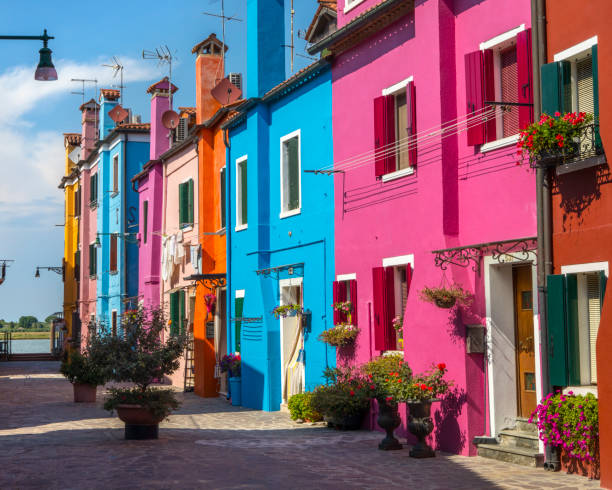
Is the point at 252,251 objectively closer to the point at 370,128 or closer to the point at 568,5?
the point at 370,128

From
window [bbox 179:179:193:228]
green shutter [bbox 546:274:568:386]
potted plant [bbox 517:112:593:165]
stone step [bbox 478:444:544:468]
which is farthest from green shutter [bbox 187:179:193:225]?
green shutter [bbox 546:274:568:386]

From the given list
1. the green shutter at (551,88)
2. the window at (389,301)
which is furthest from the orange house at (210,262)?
the green shutter at (551,88)

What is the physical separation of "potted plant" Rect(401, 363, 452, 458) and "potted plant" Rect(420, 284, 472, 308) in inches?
41.6

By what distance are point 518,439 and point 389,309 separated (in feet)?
11.9

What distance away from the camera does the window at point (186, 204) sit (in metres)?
25.9

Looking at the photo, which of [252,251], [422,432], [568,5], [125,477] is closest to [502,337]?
[422,432]

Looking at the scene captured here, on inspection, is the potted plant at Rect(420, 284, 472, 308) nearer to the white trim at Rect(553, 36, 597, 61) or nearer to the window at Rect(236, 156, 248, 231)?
the white trim at Rect(553, 36, 597, 61)

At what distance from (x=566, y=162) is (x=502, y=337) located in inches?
108

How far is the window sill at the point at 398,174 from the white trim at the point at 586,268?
3947 millimetres

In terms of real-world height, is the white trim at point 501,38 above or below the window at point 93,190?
below

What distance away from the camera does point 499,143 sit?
1183 centimetres

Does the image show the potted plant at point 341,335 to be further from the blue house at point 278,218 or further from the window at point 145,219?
the window at point 145,219

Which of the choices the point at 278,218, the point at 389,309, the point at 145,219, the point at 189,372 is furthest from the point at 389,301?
the point at 145,219

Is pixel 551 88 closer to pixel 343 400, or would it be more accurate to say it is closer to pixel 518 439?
pixel 518 439
